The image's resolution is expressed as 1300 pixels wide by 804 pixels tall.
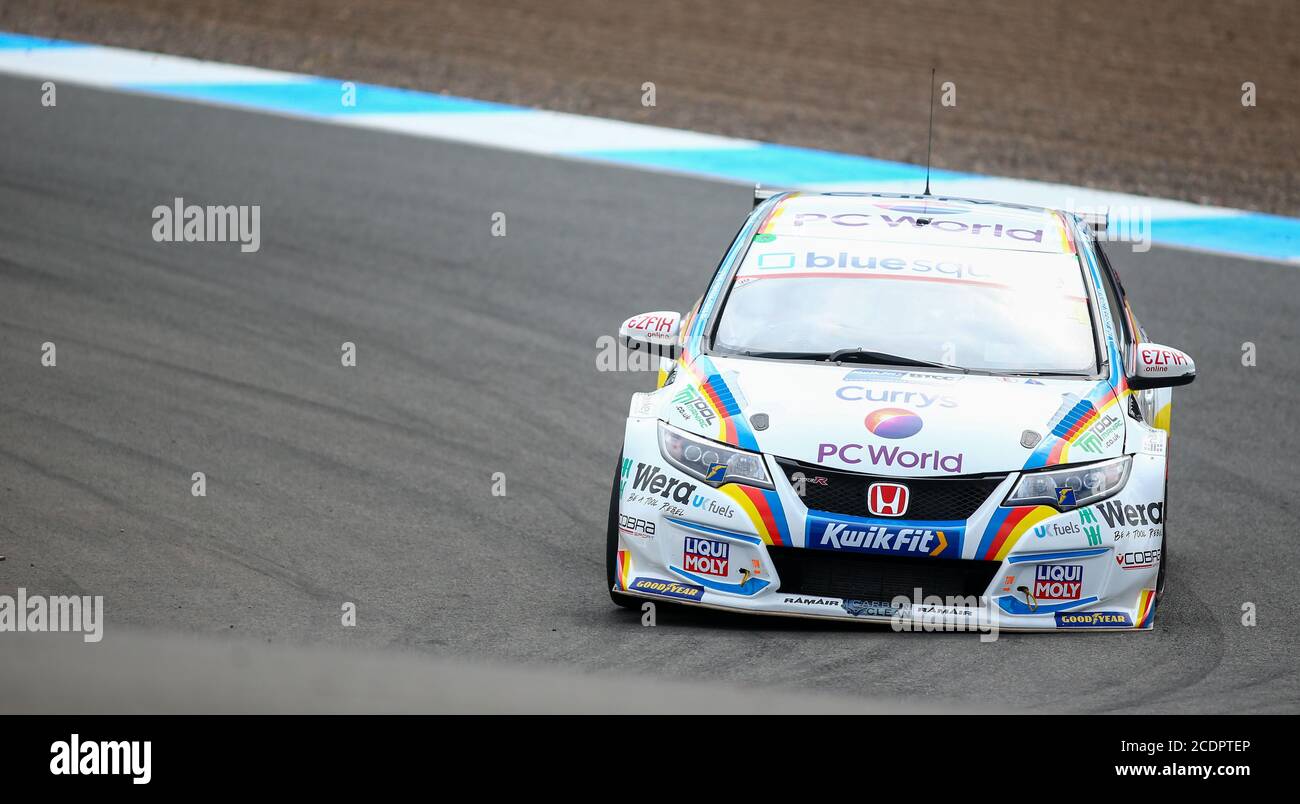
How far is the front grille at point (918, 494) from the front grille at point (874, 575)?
165 mm

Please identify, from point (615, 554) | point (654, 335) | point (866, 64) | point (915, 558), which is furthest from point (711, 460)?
point (866, 64)

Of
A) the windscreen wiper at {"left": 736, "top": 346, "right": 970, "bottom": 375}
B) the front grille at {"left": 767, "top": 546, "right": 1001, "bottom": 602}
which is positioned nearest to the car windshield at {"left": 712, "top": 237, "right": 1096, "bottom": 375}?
the windscreen wiper at {"left": 736, "top": 346, "right": 970, "bottom": 375}

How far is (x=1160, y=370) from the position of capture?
6789 millimetres

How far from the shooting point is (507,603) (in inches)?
261

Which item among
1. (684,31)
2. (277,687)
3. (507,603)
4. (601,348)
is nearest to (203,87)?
(684,31)

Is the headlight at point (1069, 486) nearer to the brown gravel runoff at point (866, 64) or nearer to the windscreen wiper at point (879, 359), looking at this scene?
the windscreen wiper at point (879, 359)

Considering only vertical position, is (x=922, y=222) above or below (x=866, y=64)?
below

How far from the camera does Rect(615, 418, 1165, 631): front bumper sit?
6070 mm

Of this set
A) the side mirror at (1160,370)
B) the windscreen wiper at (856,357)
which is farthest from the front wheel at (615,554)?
the side mirror at (1160,370)

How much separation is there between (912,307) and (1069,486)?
119cm

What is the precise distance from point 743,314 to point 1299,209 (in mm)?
9225

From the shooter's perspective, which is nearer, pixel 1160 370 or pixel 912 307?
pixel 1160 370

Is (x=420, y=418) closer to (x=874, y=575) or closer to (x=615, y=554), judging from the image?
(x=615, y=554)

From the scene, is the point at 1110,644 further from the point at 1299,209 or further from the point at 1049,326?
the point at 1299,209
